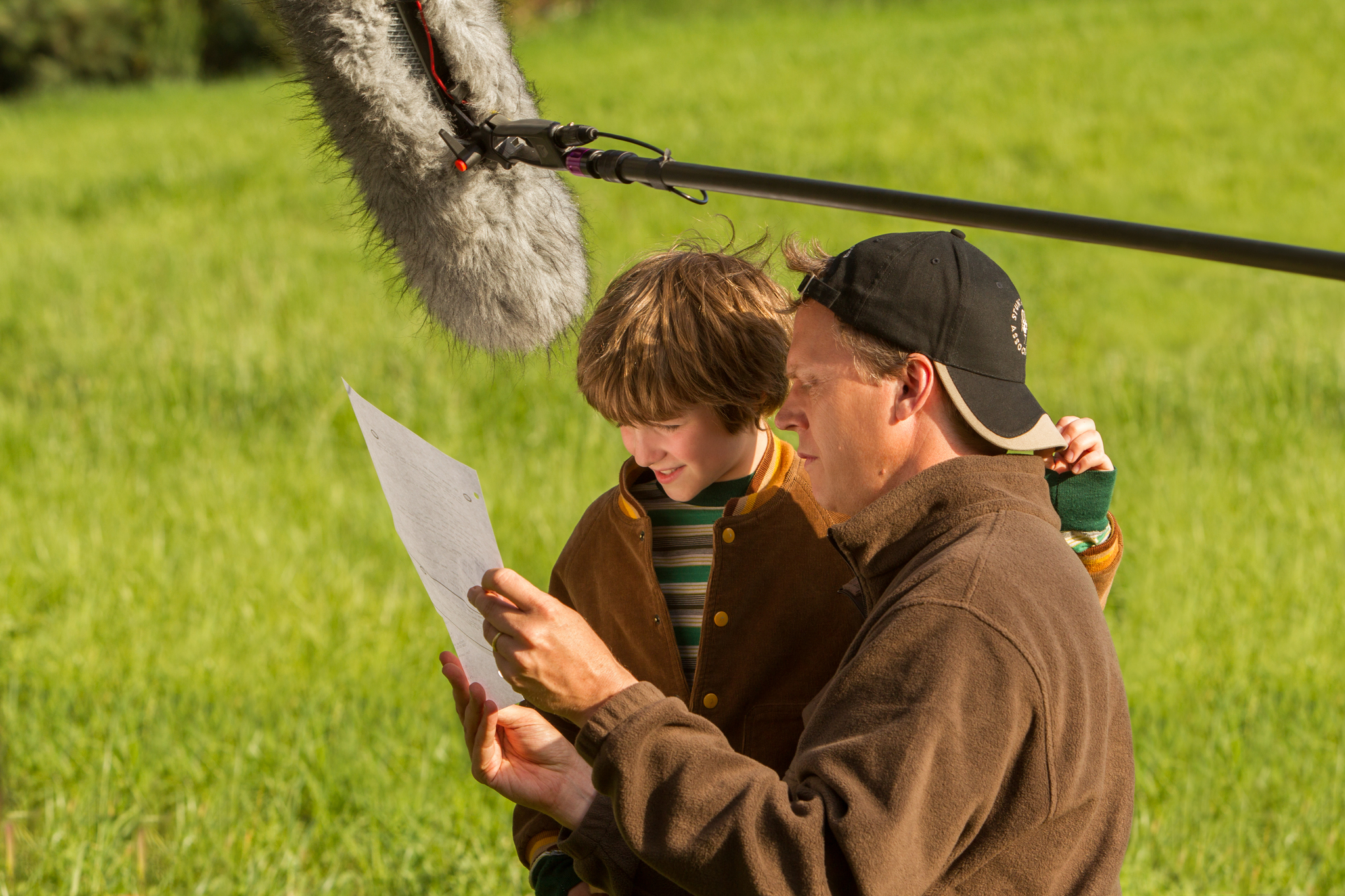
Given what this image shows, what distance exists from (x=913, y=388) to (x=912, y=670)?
36 centimetres

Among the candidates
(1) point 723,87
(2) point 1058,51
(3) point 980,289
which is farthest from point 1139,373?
(2) point 1058,51

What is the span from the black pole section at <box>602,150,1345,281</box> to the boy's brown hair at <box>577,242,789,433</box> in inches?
15.8

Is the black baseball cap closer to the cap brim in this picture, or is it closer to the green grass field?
the cap brim

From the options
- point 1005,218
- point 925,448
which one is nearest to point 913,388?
point 925,448

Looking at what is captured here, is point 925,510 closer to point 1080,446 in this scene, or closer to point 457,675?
point 1080,446

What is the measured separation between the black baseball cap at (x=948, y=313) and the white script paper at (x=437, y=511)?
482mm

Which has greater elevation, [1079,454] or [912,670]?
[912,670]

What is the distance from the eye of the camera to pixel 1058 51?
17922 mm

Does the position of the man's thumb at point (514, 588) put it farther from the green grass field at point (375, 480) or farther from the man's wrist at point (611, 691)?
the green grass field at point (375, 480)

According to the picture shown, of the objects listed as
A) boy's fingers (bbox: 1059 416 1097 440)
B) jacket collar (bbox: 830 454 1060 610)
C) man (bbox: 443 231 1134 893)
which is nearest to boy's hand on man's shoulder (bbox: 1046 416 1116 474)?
boy's fingers (bbox: 1059 416 1097 440)

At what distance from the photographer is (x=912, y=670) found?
1201 millimetres

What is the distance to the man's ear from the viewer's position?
1.40 m

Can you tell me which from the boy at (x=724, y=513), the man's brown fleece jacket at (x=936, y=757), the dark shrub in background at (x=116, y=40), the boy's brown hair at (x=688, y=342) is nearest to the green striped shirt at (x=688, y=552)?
the boy at (x=724, y=513)

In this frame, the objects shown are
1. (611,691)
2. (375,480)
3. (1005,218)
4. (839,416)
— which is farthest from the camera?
(375,480)
